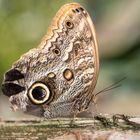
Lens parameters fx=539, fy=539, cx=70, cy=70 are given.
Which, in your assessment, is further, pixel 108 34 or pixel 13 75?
pixel 108 34

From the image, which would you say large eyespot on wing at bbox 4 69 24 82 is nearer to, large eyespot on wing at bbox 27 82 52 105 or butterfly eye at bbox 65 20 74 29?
large eyespot on wing at bbox 27 82 52 105

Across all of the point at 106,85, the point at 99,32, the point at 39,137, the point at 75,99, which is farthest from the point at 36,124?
the point at 99,32

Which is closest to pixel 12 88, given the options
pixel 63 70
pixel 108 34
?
pixel 63 70

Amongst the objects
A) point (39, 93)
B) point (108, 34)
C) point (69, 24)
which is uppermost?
point (108, 34)

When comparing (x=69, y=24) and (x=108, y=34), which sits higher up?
(x=108, y=34)

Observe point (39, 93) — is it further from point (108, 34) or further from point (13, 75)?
point (108, 34)

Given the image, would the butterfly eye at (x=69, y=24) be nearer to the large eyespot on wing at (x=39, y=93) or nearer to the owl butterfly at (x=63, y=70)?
the owl butterfly at (x=63, y=70)

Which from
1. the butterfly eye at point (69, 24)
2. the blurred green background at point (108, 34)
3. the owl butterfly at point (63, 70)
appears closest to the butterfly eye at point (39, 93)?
the owl butterfly at point (63, 70)

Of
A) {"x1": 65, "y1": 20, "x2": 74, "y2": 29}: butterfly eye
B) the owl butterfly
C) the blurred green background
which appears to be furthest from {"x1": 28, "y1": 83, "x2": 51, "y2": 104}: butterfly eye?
the blurred green background
